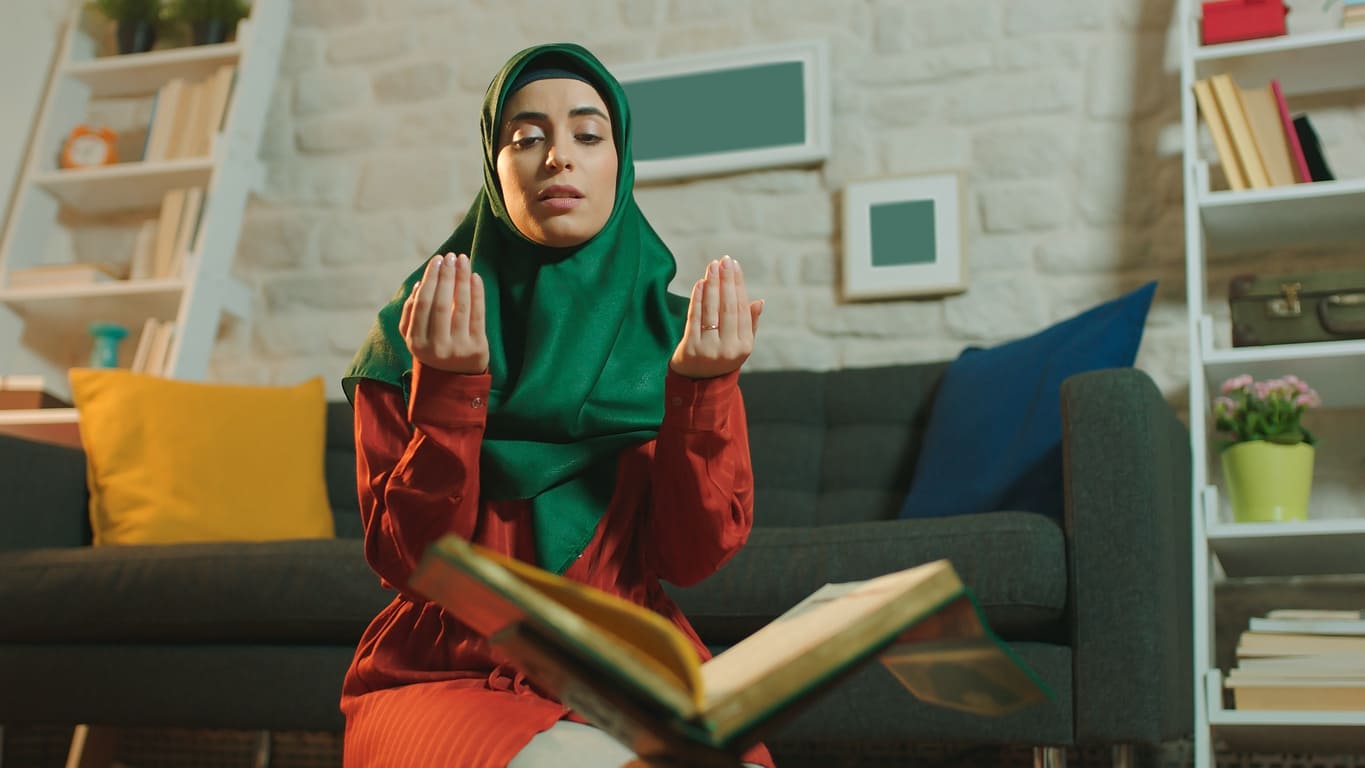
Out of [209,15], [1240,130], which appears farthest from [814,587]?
[209,15]

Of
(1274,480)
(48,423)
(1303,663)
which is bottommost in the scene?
(1303,663)

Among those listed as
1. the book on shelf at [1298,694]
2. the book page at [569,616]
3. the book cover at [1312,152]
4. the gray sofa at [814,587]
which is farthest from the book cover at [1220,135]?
the book page at [569,616]

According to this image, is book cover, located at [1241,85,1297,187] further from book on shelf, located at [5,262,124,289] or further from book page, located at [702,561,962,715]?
book on shelf, located at [5,262,124,289]

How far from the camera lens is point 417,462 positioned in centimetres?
99

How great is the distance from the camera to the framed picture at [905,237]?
267 cm

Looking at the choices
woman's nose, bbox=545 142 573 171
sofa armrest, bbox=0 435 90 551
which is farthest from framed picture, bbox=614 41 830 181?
woman's nose, bbox=545 142 573 171

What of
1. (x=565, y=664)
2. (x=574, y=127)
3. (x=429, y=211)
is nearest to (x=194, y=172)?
(x=429, y=211)

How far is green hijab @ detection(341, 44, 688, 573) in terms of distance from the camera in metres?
1.09

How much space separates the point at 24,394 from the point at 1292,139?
2.76 m

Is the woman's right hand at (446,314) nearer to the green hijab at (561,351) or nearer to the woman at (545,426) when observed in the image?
the woman at (545,426)

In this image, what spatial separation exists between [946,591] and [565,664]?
0.66ft

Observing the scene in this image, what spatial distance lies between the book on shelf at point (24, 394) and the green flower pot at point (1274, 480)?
2.55 metres

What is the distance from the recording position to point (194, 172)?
3.12 metres

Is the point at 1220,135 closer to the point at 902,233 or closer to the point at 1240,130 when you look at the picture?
the point at 1240,130
